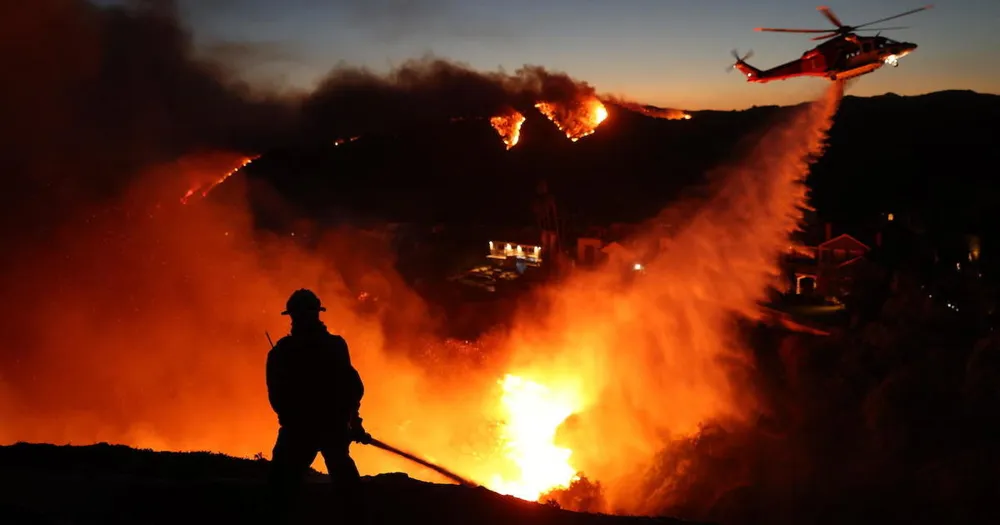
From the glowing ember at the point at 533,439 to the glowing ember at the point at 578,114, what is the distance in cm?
827

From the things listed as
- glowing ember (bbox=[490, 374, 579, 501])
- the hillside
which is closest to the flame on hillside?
glowing ember (bbox=[490, 374, 579, 501])

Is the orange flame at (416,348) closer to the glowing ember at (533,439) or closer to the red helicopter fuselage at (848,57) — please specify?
the glowing ember at (533,439)

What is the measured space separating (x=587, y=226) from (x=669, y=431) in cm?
2276

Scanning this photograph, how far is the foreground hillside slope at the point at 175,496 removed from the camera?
5.09 metres

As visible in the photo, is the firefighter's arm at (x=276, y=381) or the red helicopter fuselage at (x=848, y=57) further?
the red helicopter fuselage at (x=848, y=57)

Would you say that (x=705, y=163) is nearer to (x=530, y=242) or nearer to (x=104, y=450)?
(x=530, y=242)

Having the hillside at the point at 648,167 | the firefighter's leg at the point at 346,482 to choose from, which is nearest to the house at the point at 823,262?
the hillside at the point at 648,167

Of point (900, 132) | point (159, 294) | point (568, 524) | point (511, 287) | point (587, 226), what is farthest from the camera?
point (900, 132)

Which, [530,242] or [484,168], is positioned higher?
[484,168]

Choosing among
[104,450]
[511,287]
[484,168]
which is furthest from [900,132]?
[104,450]

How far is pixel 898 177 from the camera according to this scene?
54.8m

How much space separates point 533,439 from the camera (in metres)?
18.6

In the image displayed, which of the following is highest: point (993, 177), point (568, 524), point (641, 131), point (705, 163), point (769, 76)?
point (641, 131)

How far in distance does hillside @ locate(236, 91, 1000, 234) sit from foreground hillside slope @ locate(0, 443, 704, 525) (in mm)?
29352
